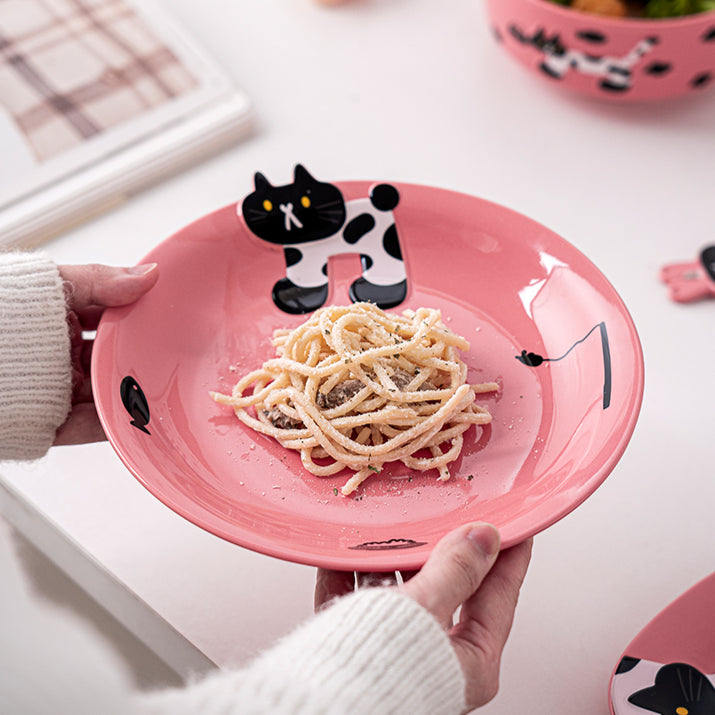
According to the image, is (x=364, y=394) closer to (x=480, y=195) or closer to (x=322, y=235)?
(x=322, y=235)

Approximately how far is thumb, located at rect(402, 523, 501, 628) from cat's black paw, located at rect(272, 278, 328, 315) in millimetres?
464

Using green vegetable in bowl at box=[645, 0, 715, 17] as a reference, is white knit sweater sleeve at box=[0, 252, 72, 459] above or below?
below

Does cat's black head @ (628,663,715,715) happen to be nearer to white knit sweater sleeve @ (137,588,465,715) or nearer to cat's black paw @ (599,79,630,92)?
white knit sweater sleeve @ (137,588,465,715)

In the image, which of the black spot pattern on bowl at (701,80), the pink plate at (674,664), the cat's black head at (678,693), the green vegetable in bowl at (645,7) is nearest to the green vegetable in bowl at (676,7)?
the green vegetable in bowl at (645,7)

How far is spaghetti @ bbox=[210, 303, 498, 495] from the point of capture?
0.95 meters

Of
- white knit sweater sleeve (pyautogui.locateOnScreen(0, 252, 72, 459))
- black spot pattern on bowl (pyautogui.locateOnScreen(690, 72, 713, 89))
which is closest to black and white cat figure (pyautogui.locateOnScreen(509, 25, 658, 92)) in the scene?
black spot pattern on bowl (pyautogui.locateOnScreen(690, 72, 713, 89))

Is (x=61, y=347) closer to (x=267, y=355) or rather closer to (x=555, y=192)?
(x=267, y=355)

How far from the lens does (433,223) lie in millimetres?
1129

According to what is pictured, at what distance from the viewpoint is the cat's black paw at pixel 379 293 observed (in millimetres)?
1134

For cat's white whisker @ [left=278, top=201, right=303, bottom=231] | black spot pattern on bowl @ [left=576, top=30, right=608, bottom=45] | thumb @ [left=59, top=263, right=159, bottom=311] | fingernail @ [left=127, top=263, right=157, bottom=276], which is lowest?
thumb @ [left=59, top=263, right=159, bottom=311]

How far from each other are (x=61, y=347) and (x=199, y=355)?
18cm

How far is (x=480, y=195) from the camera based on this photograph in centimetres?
146

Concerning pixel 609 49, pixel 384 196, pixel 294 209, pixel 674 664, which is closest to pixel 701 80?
pixel 609 49

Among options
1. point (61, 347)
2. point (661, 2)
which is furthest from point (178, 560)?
point (661, 2)
